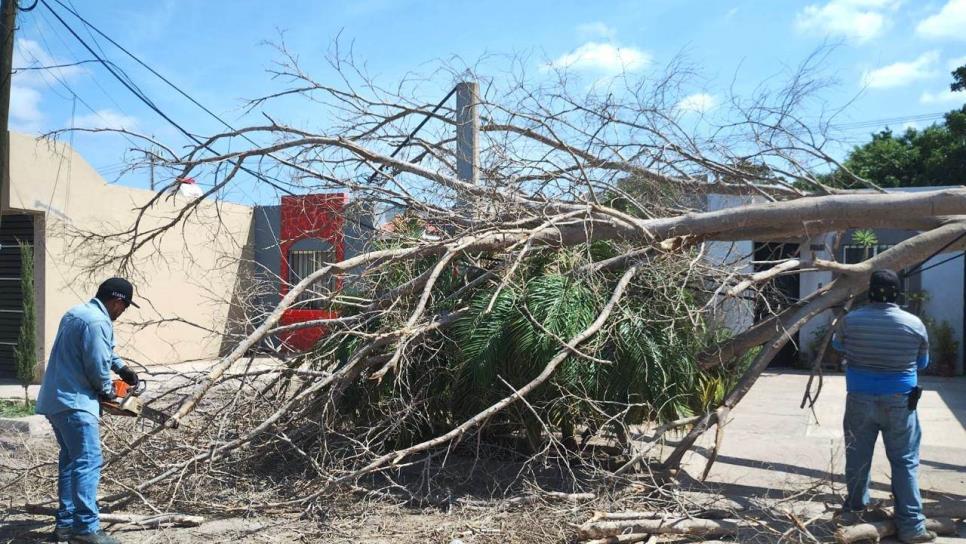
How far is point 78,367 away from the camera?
17.4 feet

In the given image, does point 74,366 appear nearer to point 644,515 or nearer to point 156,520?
point 156,520

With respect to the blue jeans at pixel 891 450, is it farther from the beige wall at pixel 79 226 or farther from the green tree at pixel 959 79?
the green tree at pixel 959 79

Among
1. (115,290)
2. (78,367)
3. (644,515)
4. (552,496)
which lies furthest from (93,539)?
(644,515)

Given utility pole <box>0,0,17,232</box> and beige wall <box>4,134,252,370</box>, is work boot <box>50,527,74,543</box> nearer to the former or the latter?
utility pole <box>0,0,17,232</box>

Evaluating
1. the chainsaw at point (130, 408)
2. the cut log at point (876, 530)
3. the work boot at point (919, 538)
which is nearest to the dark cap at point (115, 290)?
the chainsaw at point (130, 408)

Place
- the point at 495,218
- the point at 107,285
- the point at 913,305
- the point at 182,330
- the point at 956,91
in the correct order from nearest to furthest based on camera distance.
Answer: the point at 107,285 → the point at 495,218 → the point at 913,305 → the point at 182,330 → the point at 956,91

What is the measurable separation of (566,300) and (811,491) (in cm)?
222

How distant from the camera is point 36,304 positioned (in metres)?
13.1

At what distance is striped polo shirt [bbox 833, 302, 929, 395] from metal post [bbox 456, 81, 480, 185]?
12.9 feet

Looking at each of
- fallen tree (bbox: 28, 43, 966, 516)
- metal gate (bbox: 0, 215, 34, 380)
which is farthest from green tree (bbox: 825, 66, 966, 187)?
metal gate (bbox: 0, 215, 34, 380)

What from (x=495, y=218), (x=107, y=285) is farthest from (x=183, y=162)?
(x=495, y=218)

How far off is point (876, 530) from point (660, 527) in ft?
4.62

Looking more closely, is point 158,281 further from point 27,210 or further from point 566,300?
point 566,300

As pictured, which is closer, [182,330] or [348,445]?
[348,445]
